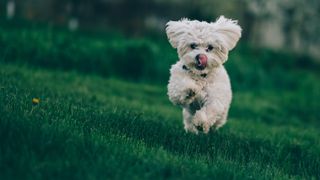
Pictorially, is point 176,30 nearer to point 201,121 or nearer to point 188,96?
point 188,96

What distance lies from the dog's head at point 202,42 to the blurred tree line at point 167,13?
12.1 meters

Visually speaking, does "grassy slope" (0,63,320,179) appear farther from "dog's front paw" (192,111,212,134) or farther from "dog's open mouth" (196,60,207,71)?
"dog's open mouth" (196,60,207,71)

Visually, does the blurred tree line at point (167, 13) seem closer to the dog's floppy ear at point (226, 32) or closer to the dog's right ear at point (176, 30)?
the dog's right ear at point (176, 30)

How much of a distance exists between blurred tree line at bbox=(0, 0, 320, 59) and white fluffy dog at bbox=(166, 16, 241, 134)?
1197 centimetres

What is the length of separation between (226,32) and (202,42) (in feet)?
1.24

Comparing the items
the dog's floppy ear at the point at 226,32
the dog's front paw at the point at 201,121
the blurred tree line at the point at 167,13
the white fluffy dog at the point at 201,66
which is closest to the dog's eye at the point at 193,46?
the white fluffy dog at the point at 201,66

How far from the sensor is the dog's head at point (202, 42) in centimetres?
684

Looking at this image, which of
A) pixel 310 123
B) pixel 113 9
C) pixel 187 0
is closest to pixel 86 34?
pixel 113 9

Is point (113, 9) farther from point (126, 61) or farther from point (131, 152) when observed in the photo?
point (131, 152)

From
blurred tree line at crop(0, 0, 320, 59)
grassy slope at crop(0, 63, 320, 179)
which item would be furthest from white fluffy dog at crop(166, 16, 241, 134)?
blurred tree line at crop(0, 0, 320, 59)

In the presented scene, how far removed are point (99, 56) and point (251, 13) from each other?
12851mm

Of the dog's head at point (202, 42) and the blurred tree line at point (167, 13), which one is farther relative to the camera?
the blurred tree line at point (167, 13)

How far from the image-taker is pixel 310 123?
12930 millimetres

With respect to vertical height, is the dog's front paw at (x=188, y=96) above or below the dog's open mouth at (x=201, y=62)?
below
